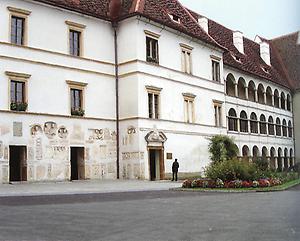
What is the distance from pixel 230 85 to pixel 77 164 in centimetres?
2183

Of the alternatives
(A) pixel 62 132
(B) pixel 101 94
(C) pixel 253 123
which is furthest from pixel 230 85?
(A) pixel 62 132

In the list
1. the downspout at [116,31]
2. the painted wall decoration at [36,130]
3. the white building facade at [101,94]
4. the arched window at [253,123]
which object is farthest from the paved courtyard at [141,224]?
the arched window at [253,123]

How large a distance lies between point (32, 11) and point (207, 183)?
14702 mm


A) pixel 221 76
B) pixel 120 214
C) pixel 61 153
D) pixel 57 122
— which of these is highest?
pixel 221 76

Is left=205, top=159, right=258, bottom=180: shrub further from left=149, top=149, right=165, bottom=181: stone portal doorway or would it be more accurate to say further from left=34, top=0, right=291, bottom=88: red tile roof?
left=149, top=149, right=165, bottom=181: stone portal doorway

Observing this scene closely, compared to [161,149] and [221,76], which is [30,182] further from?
[221,76]

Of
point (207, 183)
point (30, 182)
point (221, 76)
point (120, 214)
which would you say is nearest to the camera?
point (120, 214)

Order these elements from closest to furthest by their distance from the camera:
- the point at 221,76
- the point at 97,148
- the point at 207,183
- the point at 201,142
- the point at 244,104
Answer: the point at 207,183 → the point at 97,148 → the point at 201,142 → the point at 221,76 → the point at 244,104

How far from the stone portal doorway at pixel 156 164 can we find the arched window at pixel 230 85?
51.1 feet

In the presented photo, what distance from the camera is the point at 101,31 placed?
30.5m

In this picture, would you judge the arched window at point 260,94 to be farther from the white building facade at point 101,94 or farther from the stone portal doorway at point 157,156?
the stone portal doorway at point 157,156

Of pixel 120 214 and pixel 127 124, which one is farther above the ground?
pixel 127 124

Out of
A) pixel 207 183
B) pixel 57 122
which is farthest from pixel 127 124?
pixel 207 183

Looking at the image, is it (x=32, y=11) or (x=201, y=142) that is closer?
(x=32, y=11)
